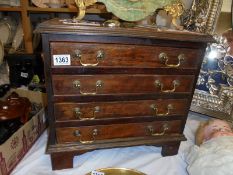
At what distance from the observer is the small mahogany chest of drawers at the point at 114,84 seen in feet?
2.57

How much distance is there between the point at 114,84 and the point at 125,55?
129mm

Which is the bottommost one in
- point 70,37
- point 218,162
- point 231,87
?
point 218,162

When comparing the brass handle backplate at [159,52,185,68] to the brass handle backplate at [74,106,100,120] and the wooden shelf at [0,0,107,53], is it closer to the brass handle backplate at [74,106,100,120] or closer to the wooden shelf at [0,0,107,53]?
the brass handle backplate at [74,106,100,120]

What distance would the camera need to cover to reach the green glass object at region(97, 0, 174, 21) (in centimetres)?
83

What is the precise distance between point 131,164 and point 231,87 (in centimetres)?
77

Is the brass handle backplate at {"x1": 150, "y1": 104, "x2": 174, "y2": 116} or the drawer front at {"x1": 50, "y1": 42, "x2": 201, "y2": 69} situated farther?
the brass handle backplate at {"x1": 150, "y1": 104, "x2": 174, "y2": 116}

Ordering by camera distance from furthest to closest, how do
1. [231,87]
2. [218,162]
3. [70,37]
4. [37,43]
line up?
1. [37,43]
2. [231,87]
3. [218,162]
4. [70,37]

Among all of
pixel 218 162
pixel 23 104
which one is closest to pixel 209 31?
pixel 218 162

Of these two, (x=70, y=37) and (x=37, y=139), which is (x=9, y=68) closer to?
(x=37, y=139)

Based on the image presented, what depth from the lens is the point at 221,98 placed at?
1.35m

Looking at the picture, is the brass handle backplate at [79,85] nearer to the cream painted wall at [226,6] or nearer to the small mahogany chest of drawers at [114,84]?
the small mahogany chest of drawers at [114,84]

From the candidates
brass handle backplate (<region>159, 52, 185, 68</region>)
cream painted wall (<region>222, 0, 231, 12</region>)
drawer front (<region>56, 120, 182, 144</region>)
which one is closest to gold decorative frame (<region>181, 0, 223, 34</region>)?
cream painted wall (<region>222, 0, 231, 12</region>)

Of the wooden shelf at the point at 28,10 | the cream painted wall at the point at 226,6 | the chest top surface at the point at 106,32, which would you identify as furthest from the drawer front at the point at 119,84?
the wooden shelf at the point at 28,10

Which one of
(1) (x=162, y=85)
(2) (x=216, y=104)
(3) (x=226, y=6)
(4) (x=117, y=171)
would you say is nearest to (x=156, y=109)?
(1) (x=162, y=85)
